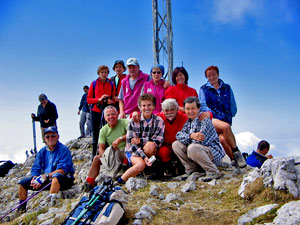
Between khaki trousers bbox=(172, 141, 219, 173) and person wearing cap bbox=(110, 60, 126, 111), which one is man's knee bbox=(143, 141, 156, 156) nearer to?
khaki trousers bbox=(172, 141, 219, 173)

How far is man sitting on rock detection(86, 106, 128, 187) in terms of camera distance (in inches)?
238

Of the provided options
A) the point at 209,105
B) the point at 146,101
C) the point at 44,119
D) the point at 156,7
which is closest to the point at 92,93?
the point at 146,101

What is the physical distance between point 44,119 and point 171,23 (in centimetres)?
667

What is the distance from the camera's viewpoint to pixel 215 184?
17.8ft

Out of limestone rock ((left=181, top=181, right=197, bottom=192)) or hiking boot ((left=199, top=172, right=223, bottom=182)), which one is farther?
hiking boot ((left=199, top=172, right=223, bottom=182))

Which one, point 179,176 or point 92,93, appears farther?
point 92,93

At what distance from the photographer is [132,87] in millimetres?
7203

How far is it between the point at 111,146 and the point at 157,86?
6.04ft

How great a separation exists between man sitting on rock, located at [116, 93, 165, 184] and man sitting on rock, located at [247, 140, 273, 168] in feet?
8.20

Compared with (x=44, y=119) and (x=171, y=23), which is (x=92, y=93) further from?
(x=171, y=23)

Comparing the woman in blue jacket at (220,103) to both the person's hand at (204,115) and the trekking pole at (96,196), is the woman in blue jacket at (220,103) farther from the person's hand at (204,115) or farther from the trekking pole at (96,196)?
the trekking pole at (96,196)

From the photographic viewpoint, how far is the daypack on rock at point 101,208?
12.1ft

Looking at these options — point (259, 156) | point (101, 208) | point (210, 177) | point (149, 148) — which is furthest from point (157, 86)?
point (101, 208)

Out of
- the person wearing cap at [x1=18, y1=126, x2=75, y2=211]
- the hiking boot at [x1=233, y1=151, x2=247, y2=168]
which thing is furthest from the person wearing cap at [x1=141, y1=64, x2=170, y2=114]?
the person wearing cap at [x1=18, y1=126, x2=75, y2=211]
